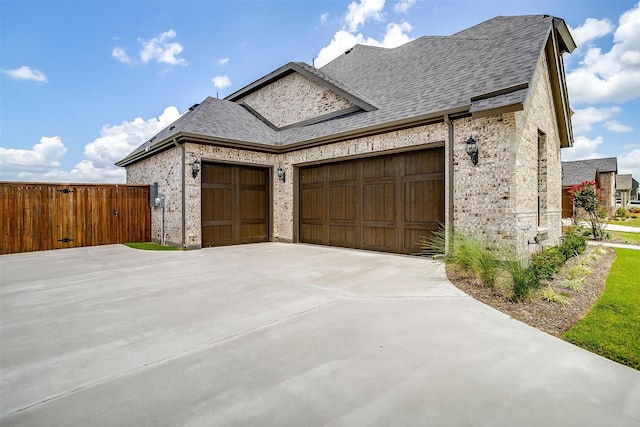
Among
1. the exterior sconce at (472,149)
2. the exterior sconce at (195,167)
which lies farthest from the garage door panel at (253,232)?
the exterior sconce at (472,149)

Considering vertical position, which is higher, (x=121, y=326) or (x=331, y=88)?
(x=331, y=88)

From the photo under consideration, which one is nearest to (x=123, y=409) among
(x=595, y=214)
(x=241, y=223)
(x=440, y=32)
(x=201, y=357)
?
(x=201, y=357)

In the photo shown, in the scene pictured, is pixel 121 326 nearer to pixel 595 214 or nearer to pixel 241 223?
pixel 241 223

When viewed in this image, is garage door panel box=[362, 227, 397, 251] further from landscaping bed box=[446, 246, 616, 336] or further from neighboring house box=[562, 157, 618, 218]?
neighboring house box=[562, 157, 618, 218]

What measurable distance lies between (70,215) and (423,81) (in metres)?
12.7

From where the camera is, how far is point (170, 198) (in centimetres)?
1056

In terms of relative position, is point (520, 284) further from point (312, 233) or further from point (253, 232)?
point (253, 232)

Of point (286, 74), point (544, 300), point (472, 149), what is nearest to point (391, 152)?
point (472, 149)

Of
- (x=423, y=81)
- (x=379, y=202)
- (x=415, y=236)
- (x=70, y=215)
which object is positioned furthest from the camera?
(x=70, y=215)

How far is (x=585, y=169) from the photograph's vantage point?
1168 inches

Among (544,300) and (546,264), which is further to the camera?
(546,264)

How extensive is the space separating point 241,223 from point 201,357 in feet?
28.2

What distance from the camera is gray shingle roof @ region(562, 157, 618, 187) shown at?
1123 inches

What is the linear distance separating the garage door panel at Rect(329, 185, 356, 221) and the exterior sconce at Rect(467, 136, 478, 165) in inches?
146
